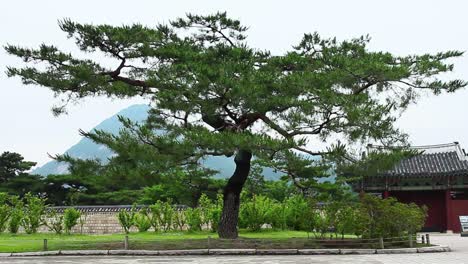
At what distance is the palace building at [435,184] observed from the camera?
3003 cm

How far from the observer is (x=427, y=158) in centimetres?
3238

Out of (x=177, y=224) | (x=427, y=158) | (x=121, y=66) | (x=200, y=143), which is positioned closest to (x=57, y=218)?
(x=177, y=224)

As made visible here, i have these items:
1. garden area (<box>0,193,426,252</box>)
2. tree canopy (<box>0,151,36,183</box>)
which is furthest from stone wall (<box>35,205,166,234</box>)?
tree canopy (<box>0,151,36,183</box>)

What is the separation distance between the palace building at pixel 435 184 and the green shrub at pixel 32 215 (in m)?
17.7

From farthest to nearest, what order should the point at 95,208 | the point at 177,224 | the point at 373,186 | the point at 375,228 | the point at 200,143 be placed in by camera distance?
the point at 373,186
the point at 95,208
the point at 177,224
the point at 375,228
the point at 200,143

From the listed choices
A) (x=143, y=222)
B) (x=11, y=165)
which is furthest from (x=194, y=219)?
(x=11, y=165)

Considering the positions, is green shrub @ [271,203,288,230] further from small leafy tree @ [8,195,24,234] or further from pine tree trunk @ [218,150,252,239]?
small leafy tree @ [8,195,24,234]

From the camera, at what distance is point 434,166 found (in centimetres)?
3111

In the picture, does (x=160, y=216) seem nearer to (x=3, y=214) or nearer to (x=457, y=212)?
(x=3, y=214)

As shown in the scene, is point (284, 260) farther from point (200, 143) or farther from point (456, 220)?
point (456, 220)

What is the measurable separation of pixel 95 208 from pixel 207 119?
14.4m

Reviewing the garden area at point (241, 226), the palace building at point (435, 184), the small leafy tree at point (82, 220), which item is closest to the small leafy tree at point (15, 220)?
the garden area at point (241, 226)

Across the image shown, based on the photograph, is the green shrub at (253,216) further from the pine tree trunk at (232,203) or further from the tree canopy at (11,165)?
the tree canopy at (11,165)

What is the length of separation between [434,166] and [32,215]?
71.6 ft
